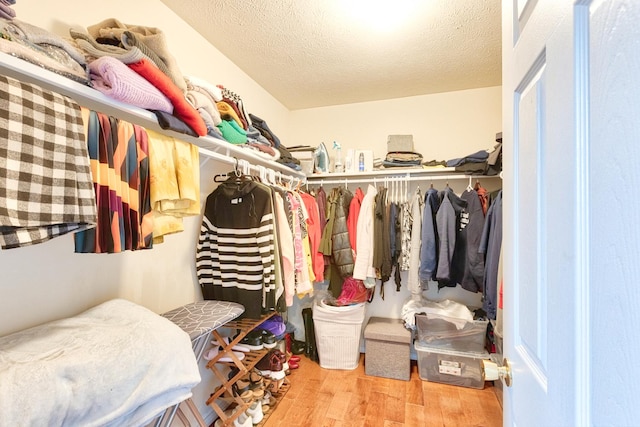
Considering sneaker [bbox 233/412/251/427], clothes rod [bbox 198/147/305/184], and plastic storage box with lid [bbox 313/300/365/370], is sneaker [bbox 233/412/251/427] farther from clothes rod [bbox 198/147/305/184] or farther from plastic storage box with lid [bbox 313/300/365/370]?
clothes rod [bbox 198/147/305/184]

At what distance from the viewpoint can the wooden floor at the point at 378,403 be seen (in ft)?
5.92

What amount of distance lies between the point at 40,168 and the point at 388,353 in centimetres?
244

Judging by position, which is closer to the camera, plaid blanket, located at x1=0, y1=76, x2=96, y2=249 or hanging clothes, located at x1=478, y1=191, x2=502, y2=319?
plaid blanket, located at x1=0, y1=76, x2=96, y2=249

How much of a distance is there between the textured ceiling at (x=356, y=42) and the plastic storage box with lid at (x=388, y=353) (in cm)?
218

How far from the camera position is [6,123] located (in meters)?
0.64

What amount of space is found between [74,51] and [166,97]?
0.28m

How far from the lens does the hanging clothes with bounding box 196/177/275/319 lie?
61.2 inches

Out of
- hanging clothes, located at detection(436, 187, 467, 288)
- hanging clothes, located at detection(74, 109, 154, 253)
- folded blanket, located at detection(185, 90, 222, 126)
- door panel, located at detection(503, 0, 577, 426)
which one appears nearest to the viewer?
door panel, located at detection(503, 0, 577, 426)

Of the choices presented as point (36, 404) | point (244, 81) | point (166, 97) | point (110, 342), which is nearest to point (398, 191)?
point (244, 81)

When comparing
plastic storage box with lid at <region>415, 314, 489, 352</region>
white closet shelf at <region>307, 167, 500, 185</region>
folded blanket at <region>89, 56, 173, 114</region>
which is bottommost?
plastic storage box with lid at <region>415, 314, 489, 352</region>

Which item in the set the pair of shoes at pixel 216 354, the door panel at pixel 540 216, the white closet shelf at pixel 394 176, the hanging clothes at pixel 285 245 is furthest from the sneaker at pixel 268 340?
the white closet shelf at pixel 394 176

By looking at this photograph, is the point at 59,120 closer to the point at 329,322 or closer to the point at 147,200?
the point at 147,200

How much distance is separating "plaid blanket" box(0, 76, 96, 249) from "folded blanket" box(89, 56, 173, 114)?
18 cm

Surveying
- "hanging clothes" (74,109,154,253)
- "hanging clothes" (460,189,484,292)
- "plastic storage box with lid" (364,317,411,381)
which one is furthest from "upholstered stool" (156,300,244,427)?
"hanging clothes" (460,189,484,292)
